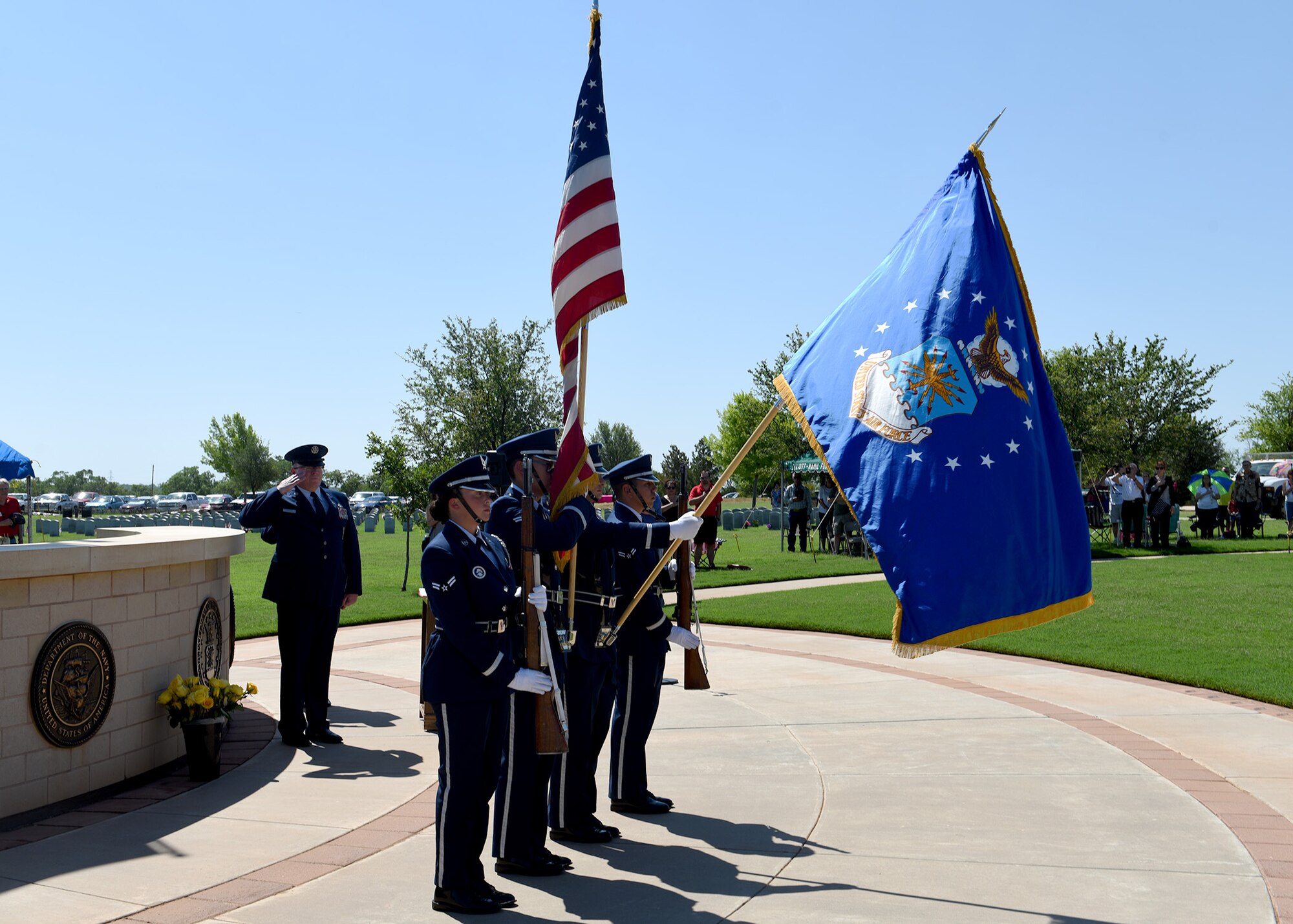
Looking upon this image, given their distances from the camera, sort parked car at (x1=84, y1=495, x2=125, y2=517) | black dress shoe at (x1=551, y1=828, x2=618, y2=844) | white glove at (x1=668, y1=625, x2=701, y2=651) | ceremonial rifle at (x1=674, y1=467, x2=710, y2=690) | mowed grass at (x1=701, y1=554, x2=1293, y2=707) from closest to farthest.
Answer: black dress shoe at (x1=551, y1=828, x2=618, y2=844) < white glove at (x1=668, y1=625, x2=701, y2=651) < ceremonial rifle at (x1=674, y1=467, x2=710, y2=690) < mowed grass at (x1=701, y1=554, x2=1293, y2=707) < parked car at (x1=84, y1=495, x2=125, y2=517)

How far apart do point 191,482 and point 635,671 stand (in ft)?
436

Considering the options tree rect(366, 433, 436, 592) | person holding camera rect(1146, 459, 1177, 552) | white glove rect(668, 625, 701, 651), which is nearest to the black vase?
white glove rect(668, 625, 701, 651)

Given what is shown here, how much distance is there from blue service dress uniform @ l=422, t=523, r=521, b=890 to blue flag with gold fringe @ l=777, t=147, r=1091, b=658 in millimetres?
1817

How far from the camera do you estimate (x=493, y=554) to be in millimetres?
5254

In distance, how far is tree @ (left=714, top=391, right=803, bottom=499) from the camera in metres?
50.4

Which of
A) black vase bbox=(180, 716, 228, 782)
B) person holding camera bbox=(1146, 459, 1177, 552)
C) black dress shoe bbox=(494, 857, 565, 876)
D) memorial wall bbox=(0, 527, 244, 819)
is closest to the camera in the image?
black dress shoe bbox=(494, 857, 565, 876)

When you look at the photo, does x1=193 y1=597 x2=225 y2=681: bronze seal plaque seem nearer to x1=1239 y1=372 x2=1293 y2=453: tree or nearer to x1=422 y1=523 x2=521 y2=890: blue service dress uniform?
x1=422 y1=523 x2=521 y2=890: blue service dress uniform

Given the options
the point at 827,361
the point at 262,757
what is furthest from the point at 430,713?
the point at 827,361

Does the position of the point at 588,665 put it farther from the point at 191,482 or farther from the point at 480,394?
the point at 191,482

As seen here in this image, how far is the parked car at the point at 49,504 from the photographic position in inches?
2886

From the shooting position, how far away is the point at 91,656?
6504 mm

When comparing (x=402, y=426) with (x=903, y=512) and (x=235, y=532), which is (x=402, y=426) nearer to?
(x=235, y=532)

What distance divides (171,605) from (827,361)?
179 inches

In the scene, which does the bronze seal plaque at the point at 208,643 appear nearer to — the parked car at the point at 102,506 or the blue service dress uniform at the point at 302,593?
the blue service dress uniform at the point at 302,593
